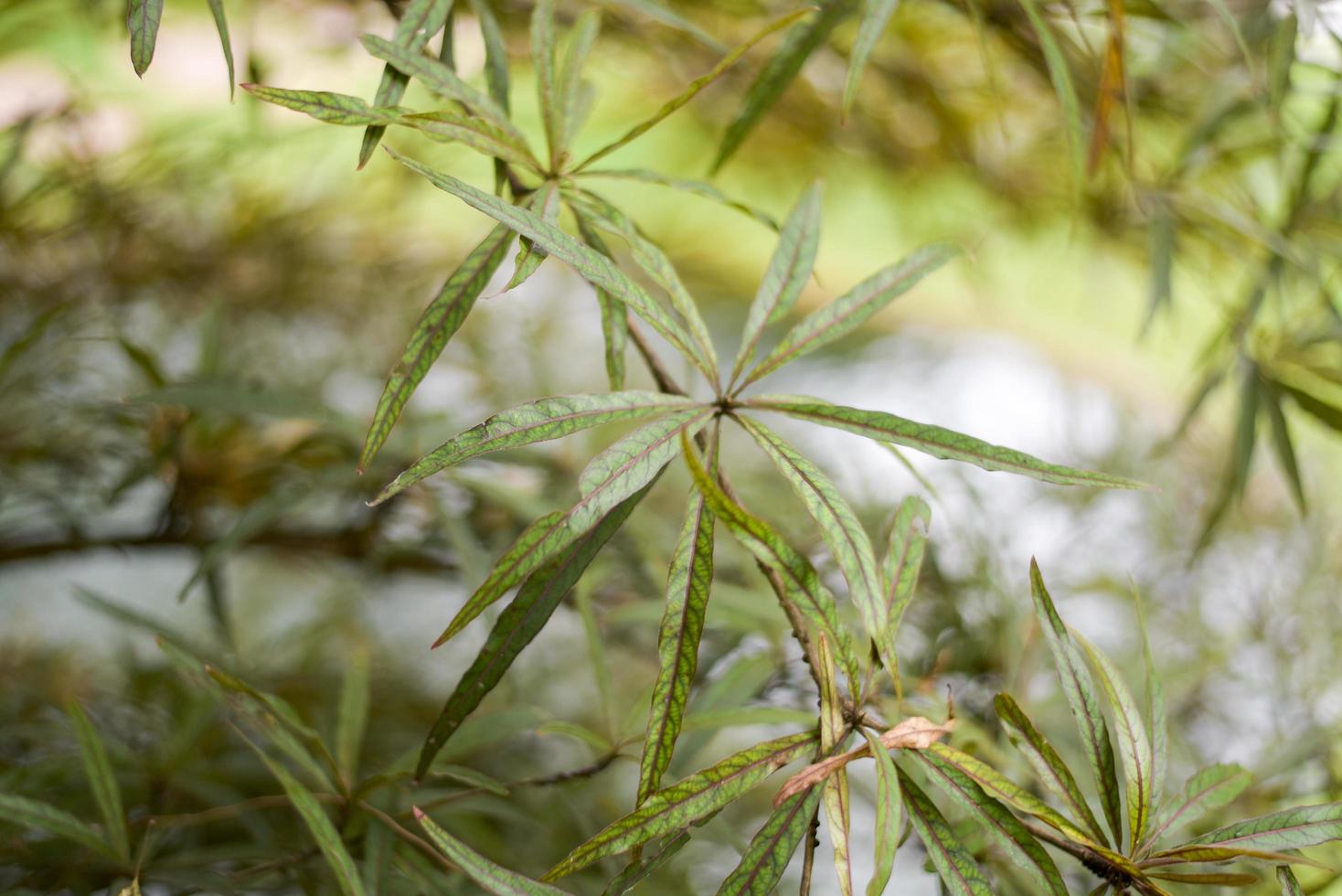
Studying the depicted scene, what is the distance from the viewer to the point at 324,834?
0.82ft

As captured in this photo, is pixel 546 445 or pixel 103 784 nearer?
pixel 103 784

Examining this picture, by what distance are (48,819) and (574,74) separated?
28 centimetres

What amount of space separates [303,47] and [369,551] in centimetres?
36

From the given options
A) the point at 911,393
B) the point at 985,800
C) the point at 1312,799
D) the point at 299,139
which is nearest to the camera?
the point at 985,800

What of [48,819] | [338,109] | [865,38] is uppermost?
[865,38]

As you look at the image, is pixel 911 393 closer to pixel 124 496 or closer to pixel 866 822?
pixel 866 822

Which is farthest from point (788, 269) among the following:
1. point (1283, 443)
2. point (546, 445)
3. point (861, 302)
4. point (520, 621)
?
point (546, 445)

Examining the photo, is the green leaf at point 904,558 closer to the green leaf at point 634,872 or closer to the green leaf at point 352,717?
the green leaf at point 634,872

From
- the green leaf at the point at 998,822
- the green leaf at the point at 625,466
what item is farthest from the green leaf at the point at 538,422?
the green leaf at the point at 998,822

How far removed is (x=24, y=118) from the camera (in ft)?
1.58

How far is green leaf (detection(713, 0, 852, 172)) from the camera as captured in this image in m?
0.32

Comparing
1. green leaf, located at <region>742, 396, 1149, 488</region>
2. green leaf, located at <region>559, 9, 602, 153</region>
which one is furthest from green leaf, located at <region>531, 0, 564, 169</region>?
green leaf, located at <region>742, 396, 1149, 488</region>

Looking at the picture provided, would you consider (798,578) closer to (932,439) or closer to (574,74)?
(932,439)

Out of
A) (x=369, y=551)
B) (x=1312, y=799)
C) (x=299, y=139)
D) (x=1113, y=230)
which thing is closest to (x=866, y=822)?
(x=1312, y=799)
